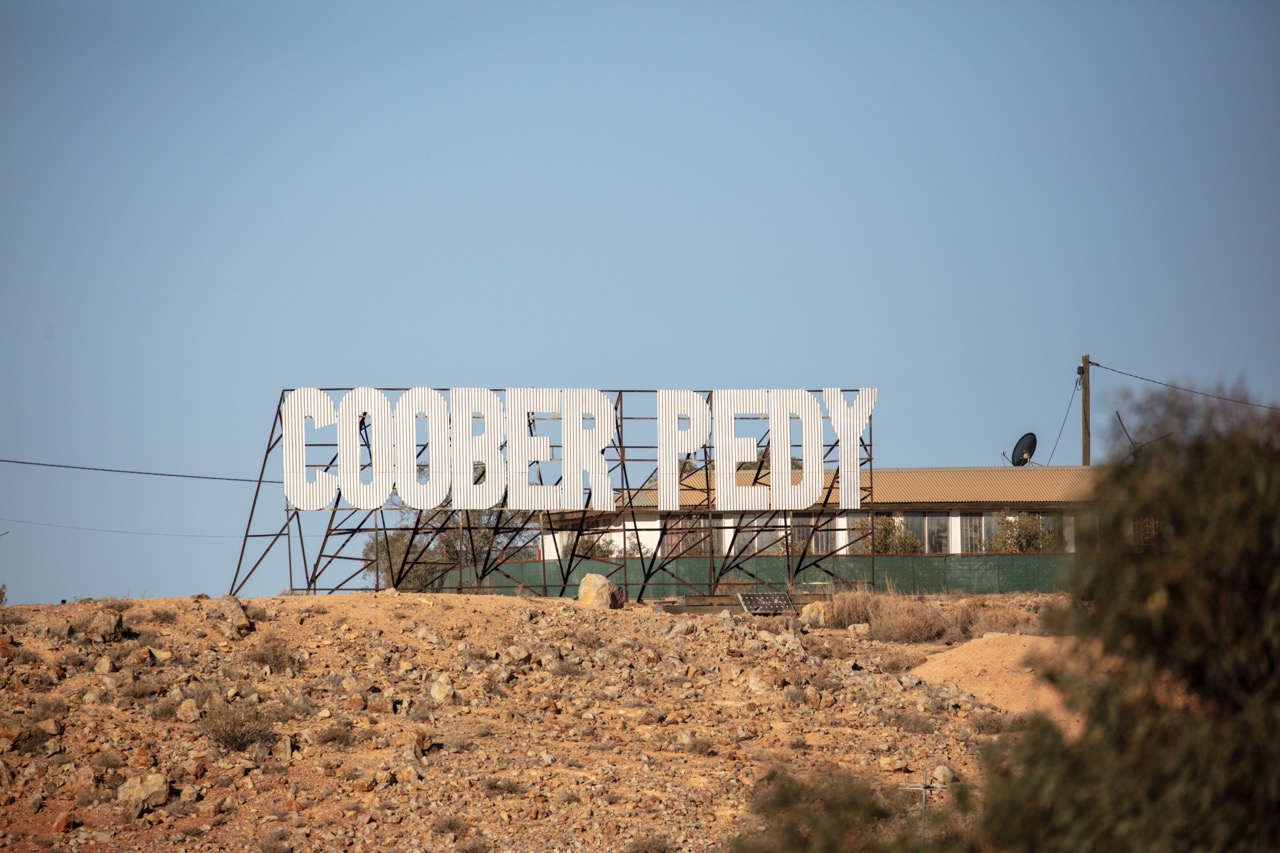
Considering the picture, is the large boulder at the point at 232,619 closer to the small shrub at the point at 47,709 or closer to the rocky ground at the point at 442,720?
the rocky ground at the point at 442,720

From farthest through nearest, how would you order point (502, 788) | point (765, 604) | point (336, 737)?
point (765, 604) < point (336, 737) < point (502, 788)

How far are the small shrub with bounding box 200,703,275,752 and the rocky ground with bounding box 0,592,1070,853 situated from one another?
0.03 metres

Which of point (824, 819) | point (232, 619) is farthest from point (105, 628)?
point (824, 819)

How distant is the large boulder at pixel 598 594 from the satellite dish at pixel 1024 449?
113 ft

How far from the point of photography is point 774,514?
3431cm

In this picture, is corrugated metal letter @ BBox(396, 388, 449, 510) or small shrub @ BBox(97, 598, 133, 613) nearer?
small shrub @ BBox(97, 598, 133, 613)

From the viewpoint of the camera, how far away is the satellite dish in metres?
59.0

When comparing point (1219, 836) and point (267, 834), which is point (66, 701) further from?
point (1219, 836)

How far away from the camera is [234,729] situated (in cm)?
1783

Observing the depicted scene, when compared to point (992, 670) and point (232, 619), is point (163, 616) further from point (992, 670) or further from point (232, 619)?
point (992, 670)

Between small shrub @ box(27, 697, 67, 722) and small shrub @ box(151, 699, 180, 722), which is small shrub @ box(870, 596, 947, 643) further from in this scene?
small shrub @ box(27, 697, 67, 722)

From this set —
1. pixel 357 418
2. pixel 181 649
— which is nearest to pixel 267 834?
pixel 181 649

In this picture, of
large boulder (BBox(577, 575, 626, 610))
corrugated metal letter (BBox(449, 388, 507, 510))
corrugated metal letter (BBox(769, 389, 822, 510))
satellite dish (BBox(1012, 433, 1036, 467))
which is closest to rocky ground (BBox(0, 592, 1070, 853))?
large boulder (BBox(577, 575, 626, 610))

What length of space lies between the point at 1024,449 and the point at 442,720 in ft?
148
